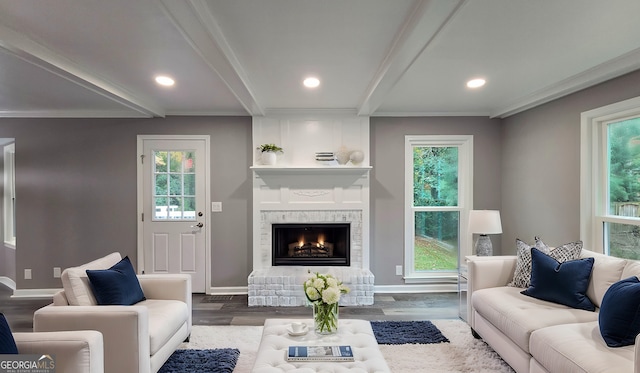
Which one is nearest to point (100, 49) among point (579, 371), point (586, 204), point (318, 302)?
point (318, 302)

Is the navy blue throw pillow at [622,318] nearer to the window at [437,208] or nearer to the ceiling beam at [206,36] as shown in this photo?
the window at [437,208]

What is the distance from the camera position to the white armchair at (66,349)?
5.41 feet

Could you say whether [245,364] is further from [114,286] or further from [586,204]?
[586,204]

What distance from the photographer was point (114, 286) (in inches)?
94.6

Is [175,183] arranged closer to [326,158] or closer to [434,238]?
[326,158]

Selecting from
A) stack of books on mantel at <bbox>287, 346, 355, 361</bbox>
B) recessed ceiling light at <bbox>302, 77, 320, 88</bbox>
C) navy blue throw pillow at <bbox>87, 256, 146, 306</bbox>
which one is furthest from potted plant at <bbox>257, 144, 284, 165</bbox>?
stack of books on mantel at <bbox>287, 346, 355, 361</bbox>

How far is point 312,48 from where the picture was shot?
7.56 feet

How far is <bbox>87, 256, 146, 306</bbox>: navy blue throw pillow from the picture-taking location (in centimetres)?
235

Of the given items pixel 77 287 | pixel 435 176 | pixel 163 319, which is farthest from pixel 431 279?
pixel 77 287

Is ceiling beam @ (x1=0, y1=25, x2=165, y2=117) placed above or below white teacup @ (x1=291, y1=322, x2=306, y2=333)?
above

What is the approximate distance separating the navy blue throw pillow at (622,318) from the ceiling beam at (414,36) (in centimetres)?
180

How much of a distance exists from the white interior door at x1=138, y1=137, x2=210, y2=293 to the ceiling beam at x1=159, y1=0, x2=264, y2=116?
180 centimetres

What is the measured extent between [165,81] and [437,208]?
11.6 ft

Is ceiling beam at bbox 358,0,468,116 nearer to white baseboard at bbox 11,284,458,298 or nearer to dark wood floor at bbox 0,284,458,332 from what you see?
dark wood floor at bbox 0,284,458,332
